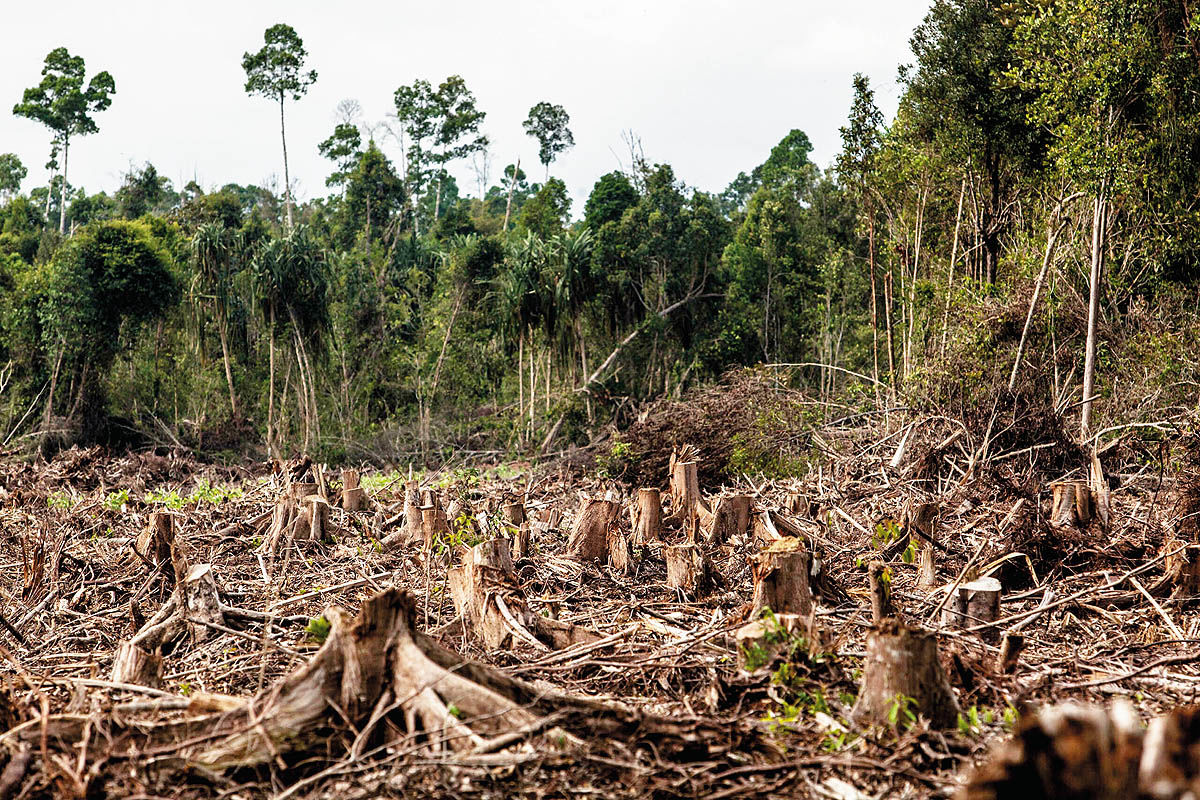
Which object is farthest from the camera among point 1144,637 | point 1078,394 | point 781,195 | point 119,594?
point 781,195

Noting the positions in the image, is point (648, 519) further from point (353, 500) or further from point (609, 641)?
point (609, 641)

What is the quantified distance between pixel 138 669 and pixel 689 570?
8.94 ft

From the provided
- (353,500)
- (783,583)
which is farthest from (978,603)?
(353,500)

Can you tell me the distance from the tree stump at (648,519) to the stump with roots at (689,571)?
1.03m

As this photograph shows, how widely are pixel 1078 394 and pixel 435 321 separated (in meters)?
16.5

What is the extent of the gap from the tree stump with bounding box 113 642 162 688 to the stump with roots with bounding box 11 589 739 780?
0.89 m

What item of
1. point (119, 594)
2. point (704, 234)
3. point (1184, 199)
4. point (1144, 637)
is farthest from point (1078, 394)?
point (704, 234)

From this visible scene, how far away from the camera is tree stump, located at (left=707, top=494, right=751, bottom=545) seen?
6.33 meters

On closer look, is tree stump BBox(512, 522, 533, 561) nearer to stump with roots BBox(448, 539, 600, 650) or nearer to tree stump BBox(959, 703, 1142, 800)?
stump with roots BBox(448, 539, 600, 650)

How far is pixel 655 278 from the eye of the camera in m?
23.9

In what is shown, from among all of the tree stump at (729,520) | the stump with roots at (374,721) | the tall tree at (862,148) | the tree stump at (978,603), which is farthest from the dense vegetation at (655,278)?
the stump with roots at (374,721)

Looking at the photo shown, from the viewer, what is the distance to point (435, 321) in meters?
25.1

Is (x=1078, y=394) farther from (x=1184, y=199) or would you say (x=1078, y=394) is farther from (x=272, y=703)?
(x=272, y=703)

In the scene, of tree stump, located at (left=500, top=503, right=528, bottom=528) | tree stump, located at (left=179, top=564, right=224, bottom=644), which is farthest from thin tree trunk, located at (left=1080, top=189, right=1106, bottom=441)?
tree stump, located at (left=179, top=564, right=224, bottom=644)
